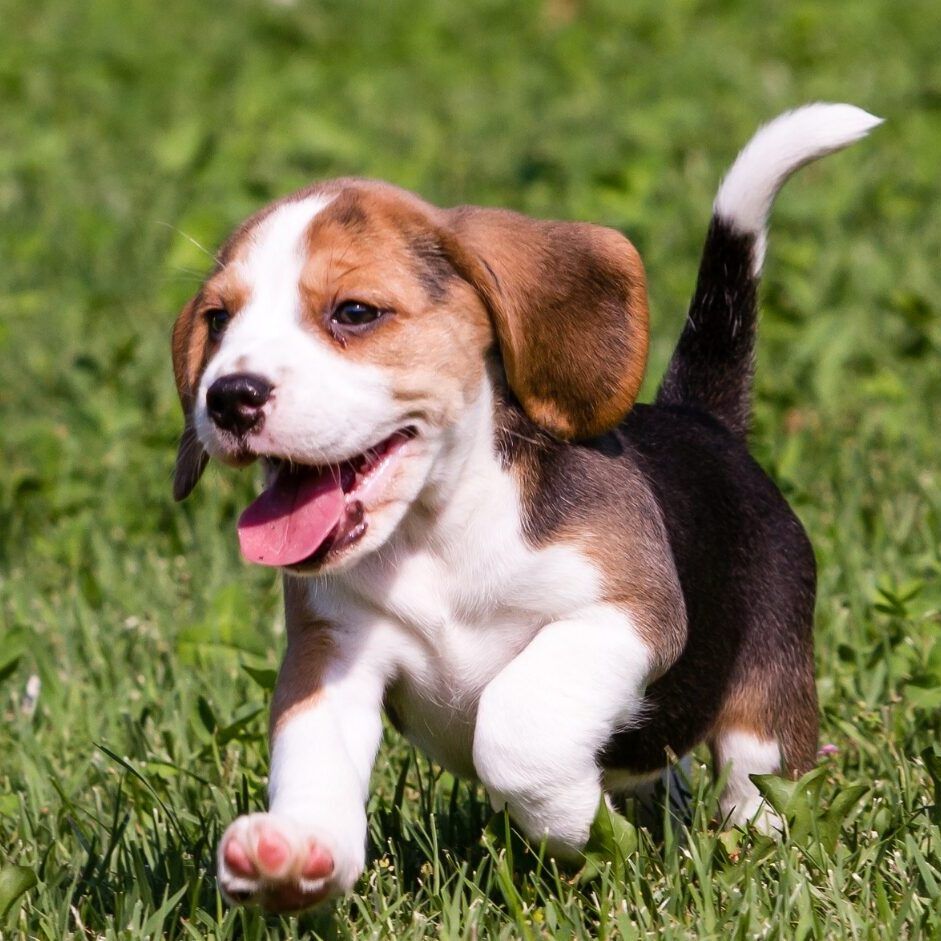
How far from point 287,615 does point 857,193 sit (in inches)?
208

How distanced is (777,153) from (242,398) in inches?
57.9

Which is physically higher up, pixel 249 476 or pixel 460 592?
pixel 460 592

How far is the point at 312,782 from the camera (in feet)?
9.45

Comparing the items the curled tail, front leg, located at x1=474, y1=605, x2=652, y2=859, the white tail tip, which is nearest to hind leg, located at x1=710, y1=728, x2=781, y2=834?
front leg, located at x1=474, y1=605, x2=652, y2=859

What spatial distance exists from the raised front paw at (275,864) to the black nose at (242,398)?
0.63 metres

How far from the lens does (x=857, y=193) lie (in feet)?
26.1

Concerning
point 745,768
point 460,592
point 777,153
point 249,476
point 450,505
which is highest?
point 777,153

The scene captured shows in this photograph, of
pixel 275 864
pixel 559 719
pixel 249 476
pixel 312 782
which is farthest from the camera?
pixel 249 476

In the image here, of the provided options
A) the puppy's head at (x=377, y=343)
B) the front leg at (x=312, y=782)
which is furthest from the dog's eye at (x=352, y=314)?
the front leg at (x=312, y=782)

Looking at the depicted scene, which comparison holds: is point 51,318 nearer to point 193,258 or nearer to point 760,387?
point 193,258

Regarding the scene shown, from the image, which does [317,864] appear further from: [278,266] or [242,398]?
[278,266]

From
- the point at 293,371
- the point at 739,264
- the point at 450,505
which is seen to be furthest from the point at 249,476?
the point at 293,371

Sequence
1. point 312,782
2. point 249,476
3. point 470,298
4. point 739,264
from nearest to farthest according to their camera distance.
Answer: point 312,782 < point 470,298 < point 739,264 < point 249,476

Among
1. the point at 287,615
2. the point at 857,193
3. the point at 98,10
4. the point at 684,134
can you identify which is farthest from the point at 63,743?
the point at 98,10
